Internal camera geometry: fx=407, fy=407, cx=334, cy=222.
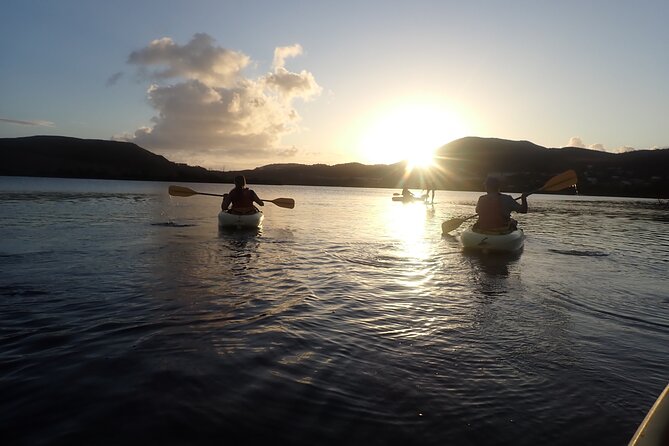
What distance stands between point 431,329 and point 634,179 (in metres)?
177

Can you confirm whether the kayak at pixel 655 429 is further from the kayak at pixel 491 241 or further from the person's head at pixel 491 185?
the person's head at pixel 491 185

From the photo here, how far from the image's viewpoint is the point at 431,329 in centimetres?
696

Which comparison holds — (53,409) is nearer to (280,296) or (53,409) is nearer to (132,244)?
(280,296)

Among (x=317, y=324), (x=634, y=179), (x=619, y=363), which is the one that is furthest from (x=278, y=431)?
(x=634, y=179)

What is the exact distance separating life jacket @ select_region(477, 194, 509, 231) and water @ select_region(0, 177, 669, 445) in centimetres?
320

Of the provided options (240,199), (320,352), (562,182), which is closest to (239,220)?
(240,199)

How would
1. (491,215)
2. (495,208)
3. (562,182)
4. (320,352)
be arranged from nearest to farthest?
(320,352) → (495,208) → (491,215) → (562,182)

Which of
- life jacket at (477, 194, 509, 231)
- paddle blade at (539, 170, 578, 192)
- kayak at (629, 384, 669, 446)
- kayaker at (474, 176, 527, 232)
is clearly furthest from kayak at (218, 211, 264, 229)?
kayak at (629, 384, 669, 446)

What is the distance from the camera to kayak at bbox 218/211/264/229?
19.3 meters

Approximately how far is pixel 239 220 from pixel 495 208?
11.4m

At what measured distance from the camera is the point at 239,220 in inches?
763

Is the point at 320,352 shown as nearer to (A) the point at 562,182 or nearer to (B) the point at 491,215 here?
(B) the point at 491,215

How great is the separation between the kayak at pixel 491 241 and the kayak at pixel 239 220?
31.7ft

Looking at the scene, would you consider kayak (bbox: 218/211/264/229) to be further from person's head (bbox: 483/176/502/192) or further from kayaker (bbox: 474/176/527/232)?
person's head (bbox: 483/176/502/192)
